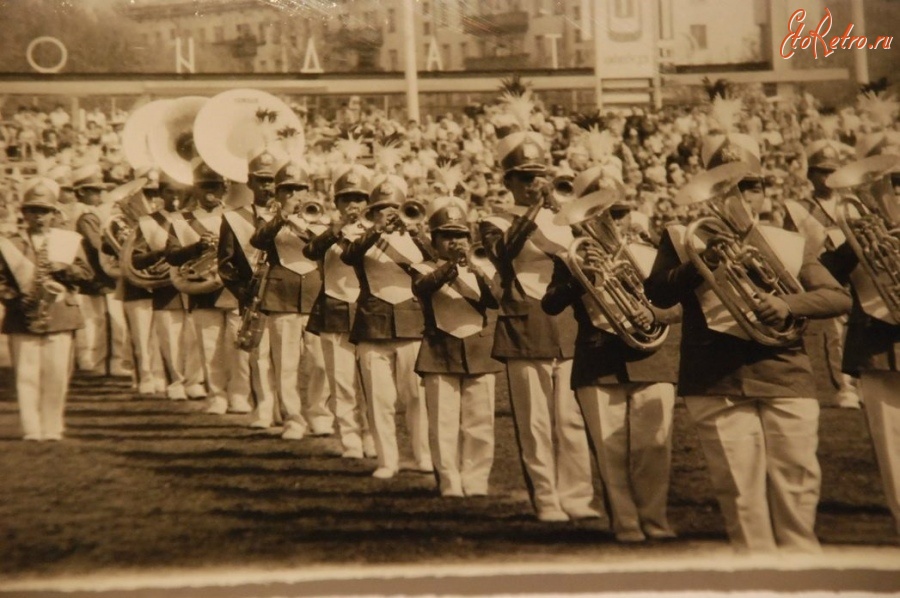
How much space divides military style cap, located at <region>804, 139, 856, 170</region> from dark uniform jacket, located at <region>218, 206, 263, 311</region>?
259cm

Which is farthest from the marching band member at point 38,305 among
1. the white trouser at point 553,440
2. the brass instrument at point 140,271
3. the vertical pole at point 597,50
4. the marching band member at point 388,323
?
the vertical pole at point 597,50

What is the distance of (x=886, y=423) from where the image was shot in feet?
16.6

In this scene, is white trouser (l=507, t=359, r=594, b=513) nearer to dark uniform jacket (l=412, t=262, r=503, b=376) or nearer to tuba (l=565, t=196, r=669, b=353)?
dark uniform jacket (l=412, t=262, r=503, b=376)

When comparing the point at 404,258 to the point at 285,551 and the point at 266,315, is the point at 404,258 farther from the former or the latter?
the point at 285,551

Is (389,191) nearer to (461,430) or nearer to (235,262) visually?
(235,262)

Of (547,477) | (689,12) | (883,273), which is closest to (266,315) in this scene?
(547,477)

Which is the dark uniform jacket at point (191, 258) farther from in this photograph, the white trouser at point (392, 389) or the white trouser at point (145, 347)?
the white trouser at point (392, 389)

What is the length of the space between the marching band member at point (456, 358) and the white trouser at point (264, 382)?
0.78 metres

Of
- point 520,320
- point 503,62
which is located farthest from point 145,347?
point 503,62

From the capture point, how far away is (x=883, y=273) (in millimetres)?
4941

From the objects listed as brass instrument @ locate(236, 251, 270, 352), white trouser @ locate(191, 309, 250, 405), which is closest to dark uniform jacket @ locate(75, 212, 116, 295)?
white trouser @ locate(191, 309, 250, 405)

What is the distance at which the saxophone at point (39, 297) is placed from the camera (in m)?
5.47

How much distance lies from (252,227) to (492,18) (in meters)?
1.52

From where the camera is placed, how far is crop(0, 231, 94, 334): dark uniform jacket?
546cm
